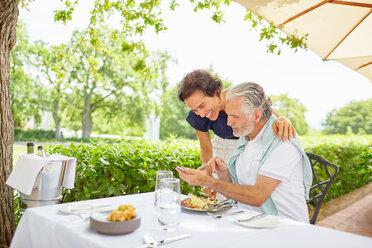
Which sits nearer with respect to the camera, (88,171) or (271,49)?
(88,171)

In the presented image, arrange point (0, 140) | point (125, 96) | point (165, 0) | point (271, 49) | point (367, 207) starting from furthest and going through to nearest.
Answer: point (125, 96), point (367, 207), point (165, 0), point (271, 49), point (0, 140)

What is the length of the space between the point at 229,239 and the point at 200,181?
0.54 m

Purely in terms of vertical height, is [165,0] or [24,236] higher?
[165,0]

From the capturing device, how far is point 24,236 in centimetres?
131

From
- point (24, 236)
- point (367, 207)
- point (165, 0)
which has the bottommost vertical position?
point (367, 207)

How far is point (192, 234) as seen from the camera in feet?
3.79

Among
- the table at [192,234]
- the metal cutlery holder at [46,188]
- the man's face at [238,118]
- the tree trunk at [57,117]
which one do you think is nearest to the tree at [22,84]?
the tree trunk at [57,117]

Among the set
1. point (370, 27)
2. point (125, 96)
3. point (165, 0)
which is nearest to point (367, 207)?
point (370, 27)

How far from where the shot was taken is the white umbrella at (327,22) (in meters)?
2.60

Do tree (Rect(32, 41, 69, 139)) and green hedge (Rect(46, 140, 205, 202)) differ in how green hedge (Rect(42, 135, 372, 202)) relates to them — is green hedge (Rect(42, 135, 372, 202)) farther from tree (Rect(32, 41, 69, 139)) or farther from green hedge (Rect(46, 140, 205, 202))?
tree (Rect(32, 41, 69, 139))

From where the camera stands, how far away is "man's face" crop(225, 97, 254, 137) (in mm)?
1851

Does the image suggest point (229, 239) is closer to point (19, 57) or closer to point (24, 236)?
point (24, 236)

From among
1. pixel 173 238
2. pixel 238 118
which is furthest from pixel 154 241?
pixel 238 118

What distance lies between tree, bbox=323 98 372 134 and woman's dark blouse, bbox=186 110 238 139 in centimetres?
5131
